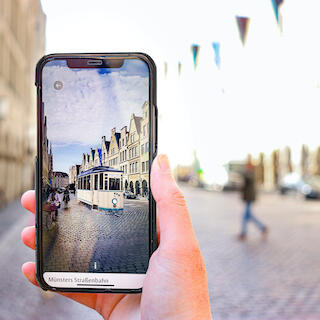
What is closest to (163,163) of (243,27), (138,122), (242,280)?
(138,122)

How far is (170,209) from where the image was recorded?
65.1 inches

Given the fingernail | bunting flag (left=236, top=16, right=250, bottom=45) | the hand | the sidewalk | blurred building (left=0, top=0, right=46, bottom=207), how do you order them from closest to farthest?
the hand < the fingernail < the sidewalk < bunting flag (left=236, top=16, right=250, bottom=45) < blurred building (left=0, top=0, right=46, bottom=207)

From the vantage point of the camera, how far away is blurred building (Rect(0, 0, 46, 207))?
1859cm

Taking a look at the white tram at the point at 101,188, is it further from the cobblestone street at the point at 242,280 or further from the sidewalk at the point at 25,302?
the sidewalk at the point at 25,302

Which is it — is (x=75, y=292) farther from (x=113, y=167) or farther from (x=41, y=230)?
(x=113, y=167)

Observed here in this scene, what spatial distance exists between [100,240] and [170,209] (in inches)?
22.0

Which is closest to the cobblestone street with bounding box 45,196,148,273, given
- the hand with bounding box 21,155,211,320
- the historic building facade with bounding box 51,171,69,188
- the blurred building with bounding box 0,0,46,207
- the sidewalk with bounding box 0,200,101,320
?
the historic building facade with bounding box 51,171,69,188

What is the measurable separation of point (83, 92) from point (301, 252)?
8.00 meters

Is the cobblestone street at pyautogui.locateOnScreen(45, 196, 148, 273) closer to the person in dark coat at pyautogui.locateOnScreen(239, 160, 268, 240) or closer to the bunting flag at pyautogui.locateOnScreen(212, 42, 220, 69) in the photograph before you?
the bunting flag at pyautogui.locateOnScreen(212, 42, 220, 69)

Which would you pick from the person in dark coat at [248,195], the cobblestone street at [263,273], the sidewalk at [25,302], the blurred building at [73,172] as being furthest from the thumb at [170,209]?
the person in dark coat at [248,195]

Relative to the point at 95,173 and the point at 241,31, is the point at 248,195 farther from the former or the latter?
the point at 95,173

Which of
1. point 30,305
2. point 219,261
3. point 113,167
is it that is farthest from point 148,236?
point 219,261

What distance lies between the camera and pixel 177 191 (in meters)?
1.67

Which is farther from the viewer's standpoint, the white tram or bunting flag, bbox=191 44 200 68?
bunting flag, bbox=191 44 200 68
